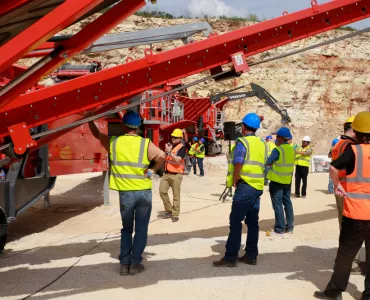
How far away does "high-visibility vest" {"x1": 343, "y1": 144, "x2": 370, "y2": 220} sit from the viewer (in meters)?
3.39

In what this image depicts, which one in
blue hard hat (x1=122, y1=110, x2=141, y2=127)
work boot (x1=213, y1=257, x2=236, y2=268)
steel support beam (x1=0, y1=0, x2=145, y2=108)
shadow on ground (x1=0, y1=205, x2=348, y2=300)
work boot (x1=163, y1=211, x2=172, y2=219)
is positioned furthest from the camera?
work boot (x1=163, y1=211, x2=172, y2=219)

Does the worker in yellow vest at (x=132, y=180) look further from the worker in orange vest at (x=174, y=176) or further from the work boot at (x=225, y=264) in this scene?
the worker in orange vest at (x=174, y=176)

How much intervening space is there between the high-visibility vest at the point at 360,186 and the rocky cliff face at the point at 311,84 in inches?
899

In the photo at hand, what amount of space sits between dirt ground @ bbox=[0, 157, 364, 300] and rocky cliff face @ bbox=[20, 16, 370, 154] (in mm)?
18953

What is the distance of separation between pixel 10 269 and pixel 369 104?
2659 centimetres

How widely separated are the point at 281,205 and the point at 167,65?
144 inches

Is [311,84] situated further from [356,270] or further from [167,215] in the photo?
[356,270]

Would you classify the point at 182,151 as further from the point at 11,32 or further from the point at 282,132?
the point at 11,32

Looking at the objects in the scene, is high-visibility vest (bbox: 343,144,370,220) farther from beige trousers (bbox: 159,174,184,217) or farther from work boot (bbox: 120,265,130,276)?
beige trousers (bbox: 159,174,184,217)

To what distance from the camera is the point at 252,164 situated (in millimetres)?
4664

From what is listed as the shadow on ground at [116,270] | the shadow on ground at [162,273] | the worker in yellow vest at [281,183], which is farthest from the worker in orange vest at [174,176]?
the shadow on ground at [162,273]

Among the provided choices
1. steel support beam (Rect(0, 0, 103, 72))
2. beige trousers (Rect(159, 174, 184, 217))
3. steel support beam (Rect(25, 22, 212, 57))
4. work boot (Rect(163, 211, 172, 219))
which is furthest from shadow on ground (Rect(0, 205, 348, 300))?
steel support beam (Rect(25, 22, 212, 57))

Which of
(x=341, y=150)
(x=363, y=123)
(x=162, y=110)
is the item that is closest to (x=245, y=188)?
(x=341, y=150)

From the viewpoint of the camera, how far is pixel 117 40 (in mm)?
4438
